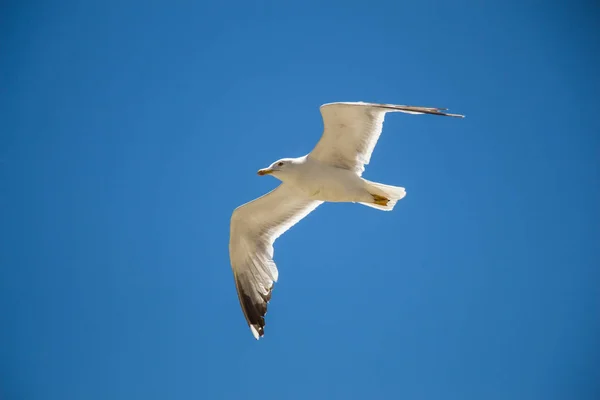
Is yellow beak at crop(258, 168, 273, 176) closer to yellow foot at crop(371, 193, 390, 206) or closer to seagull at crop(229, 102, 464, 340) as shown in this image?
seagull at crop(229, 102, 464, 340)

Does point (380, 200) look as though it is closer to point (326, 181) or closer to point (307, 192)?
point (326, 181)

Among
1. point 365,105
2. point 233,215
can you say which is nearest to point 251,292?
point 233,215

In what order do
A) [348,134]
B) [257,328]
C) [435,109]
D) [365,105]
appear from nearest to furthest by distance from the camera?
[435,109] < [365,105] < [348,134] < [257,328]

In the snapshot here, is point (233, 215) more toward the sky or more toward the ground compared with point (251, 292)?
more toward the sky

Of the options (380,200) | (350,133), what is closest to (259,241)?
(380,200)

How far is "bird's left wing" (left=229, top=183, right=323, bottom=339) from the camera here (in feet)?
24.1

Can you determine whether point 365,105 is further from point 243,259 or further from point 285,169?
point 243,259

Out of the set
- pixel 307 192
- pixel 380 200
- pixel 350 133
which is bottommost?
pixel 380 200

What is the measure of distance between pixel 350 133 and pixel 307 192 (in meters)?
0.74

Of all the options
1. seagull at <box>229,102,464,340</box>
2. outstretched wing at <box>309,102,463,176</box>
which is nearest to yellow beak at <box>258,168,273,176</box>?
seagull at <box>229,102,464,340</box>

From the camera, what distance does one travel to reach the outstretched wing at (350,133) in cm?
633

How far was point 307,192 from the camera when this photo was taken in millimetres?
6754

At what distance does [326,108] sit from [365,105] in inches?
15.2

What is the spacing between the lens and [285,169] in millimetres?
6555
